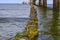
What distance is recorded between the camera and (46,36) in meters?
5.50

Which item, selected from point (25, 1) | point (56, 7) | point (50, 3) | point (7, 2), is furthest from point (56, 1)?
point (7, 2)

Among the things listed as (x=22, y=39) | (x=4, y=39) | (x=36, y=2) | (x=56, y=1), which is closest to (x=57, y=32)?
(x=4, y=39)

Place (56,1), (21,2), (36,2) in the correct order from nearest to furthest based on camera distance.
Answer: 1. (56,1)
2. (36,2)
3. (21,2)

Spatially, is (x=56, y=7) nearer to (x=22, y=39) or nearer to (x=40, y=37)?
(x=40, y=37)

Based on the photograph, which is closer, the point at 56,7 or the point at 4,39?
the point at 4,39

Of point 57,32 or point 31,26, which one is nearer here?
point 31,26

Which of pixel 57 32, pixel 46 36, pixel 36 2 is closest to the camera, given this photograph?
pixel 46 36

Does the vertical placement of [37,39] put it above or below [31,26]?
below

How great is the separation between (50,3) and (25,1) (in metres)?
3.43

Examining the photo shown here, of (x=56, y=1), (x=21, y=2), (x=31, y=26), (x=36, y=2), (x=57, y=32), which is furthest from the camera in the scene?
(x=21, y=2)

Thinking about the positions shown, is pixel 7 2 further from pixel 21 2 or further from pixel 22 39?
pixel 22 39

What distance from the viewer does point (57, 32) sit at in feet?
19.9

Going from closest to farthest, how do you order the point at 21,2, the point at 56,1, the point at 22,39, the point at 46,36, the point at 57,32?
the point at 22,39 < the point at 46,36 < the point at 57,32 < the point at 56,1 < the point at 21,2

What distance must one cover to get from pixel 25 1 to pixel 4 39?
1943cm
